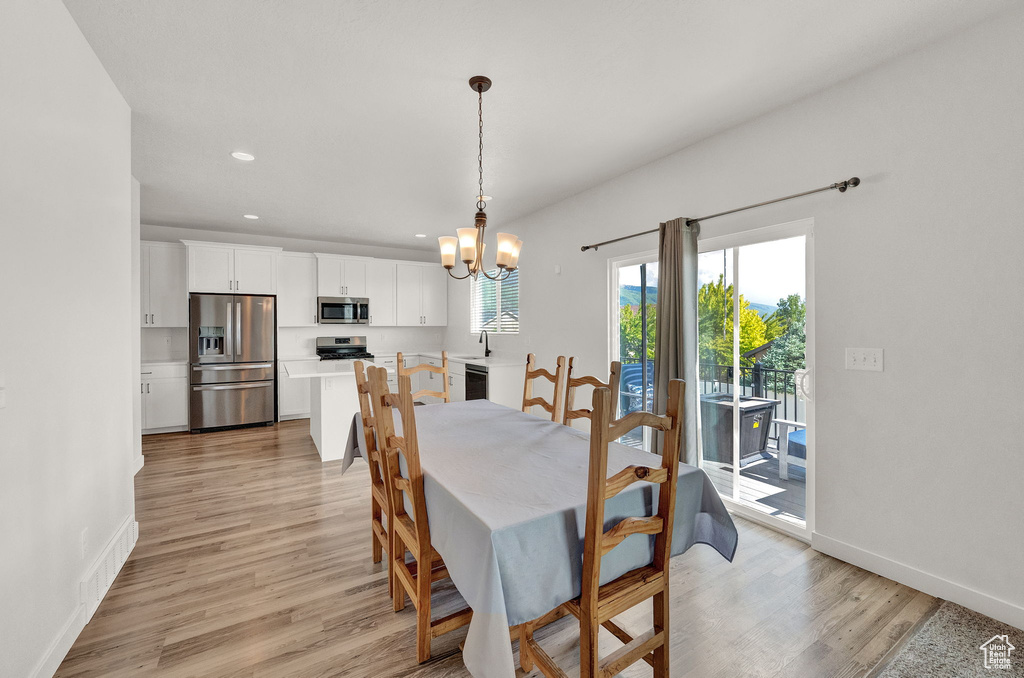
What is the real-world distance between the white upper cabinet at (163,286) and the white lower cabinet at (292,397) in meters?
1.35

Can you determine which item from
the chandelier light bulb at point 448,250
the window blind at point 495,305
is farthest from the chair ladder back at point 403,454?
the window blind at point 495,305

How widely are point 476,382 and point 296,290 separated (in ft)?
10.3

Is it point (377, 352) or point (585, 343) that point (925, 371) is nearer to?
point (585, 343)

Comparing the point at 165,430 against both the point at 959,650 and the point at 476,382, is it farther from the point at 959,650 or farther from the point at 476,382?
the point at 959,650

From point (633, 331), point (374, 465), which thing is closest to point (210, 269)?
point (374, 465)

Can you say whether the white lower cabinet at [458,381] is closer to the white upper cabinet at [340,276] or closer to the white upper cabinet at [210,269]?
the white upper cabinet at [340,276]

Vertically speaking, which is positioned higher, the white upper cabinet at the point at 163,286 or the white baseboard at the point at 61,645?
the white upper cabinet at the point at 163,286

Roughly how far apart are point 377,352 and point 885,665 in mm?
6583

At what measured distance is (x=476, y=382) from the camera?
5059 millimetres

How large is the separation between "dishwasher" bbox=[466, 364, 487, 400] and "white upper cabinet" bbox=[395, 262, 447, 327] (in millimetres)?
2269

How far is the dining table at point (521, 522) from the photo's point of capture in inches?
48.7

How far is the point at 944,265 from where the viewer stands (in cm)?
210

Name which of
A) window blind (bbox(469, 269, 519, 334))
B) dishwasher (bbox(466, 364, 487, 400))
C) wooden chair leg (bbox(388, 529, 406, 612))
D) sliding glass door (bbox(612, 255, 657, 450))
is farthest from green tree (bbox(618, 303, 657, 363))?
wooden chair leg (bbox(388, 529, 406, 612))

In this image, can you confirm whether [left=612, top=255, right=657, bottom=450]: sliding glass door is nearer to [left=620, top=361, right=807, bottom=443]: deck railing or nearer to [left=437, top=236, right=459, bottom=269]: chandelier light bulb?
[left=620, top=361, right=807, bottom=443]: deck railing
